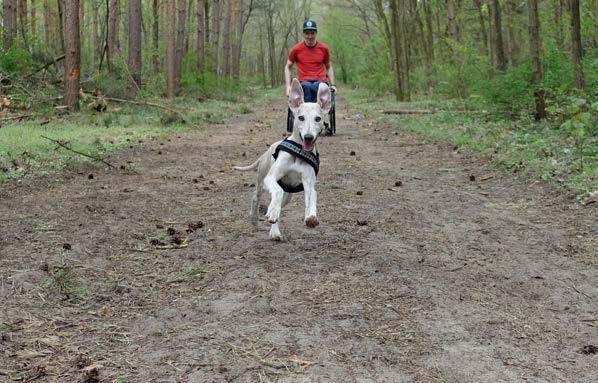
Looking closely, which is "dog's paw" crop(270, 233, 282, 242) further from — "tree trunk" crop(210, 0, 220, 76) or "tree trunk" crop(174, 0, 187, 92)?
"tree trunk" crop(210, 0, 220, 76)

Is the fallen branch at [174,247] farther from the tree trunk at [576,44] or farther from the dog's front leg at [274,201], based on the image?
the tree trunk at [576,44]

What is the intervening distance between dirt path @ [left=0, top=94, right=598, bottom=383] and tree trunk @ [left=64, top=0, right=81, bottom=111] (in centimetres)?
863

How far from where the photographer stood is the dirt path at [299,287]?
3.39 m

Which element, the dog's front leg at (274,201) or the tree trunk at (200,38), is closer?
the dog's front leg at (274,201)

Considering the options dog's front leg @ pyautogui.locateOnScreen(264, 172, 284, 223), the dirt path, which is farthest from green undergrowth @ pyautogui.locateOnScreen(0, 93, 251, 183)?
dog's front leg @ pyautogui.locateOnScreen(264, 172, 284, 223)

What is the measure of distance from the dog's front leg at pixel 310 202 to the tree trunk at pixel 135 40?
55.8 feet

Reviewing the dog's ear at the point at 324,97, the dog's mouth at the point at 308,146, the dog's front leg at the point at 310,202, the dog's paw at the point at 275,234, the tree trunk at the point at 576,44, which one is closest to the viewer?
the dog's front leg at the point at 310,202

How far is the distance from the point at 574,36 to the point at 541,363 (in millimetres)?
11132

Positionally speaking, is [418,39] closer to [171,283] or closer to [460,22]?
[460,22]

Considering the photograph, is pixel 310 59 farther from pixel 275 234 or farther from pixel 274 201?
pixel 274 201

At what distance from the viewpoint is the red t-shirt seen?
32.3 feet

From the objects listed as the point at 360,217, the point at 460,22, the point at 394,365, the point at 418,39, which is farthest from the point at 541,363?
the point at 418,39

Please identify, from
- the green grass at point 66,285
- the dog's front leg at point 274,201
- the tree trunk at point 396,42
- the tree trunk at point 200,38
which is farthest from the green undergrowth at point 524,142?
the tree trunk at point 200,38

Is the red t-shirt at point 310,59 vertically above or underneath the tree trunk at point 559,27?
underneath
